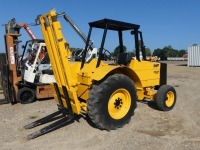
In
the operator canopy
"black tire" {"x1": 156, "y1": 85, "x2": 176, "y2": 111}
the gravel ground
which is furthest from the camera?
"black tire" {"x1": 156, "y1": 85, "x2": 176, "y2": 111}

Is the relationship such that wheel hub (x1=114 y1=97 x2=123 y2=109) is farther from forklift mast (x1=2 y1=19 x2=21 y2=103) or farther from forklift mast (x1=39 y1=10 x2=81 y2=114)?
forklift mast (x1=2 y1=19 x2=21 y2=103)

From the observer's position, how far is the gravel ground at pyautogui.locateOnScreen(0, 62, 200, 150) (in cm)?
526

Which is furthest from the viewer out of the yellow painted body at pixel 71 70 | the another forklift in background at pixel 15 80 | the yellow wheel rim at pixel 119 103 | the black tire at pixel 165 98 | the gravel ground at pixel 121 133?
the another forklift in background at pixel 15 80

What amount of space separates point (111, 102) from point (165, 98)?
7.16ft

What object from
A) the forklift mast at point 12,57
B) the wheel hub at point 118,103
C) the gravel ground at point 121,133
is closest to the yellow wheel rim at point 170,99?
the gravel ground at point 121,133

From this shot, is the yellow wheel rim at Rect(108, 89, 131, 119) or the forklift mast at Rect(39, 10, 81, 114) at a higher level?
the forklift mast at Rect(39, 10, 81, 114)

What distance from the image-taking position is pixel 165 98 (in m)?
7.68

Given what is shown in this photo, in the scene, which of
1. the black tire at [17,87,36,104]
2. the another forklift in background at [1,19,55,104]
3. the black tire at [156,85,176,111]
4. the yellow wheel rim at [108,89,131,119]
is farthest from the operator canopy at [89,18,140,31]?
the black tire at [17,87,36,104]

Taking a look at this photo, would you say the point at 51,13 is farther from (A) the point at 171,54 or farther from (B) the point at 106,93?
(A) the point at 171,54

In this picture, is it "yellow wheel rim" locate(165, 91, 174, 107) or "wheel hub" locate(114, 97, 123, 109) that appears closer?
"wheel hub" locate(114, 97, 123, 109)

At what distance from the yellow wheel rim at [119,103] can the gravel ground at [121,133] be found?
0.34 meters

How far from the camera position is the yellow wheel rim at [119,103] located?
6.20m

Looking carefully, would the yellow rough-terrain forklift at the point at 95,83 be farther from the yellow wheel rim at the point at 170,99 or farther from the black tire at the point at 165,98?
the yellow wheel rim at the point at 170,99

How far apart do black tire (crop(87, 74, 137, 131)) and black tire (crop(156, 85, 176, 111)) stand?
1.37 meters
